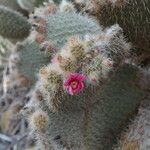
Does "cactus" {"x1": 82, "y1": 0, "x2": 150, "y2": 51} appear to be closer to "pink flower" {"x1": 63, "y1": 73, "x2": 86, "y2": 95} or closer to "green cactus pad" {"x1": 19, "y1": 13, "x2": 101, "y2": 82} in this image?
"green cactus pad" {"x1": 19, "y1": 13, "x2": 101, "y2": 82}

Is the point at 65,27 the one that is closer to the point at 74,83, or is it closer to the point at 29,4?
the point at 74,83

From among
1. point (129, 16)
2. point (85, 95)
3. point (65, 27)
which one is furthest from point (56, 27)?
point (85, 95)

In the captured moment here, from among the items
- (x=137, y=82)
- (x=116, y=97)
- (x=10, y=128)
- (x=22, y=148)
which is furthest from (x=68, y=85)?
(x=10, y=128)

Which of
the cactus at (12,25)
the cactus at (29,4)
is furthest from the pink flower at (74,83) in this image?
the cactus at (29,4)

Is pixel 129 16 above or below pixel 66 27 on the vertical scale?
below

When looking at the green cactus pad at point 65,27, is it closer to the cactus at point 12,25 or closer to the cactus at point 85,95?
the cactus at point 85,95

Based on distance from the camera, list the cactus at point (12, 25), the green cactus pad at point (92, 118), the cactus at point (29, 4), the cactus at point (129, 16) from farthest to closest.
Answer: the cactus at point (29, 4) → the cactus at point (12, 25) → the cactus at point (129, 16) → the green cactus pad at point (92, 118)

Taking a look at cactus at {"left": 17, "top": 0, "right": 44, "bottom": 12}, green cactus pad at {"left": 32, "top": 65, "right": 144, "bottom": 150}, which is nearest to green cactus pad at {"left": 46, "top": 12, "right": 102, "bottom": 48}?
green cactus pad at {"left": 32, "top": 65, "right": 144, "bottom": 150}
